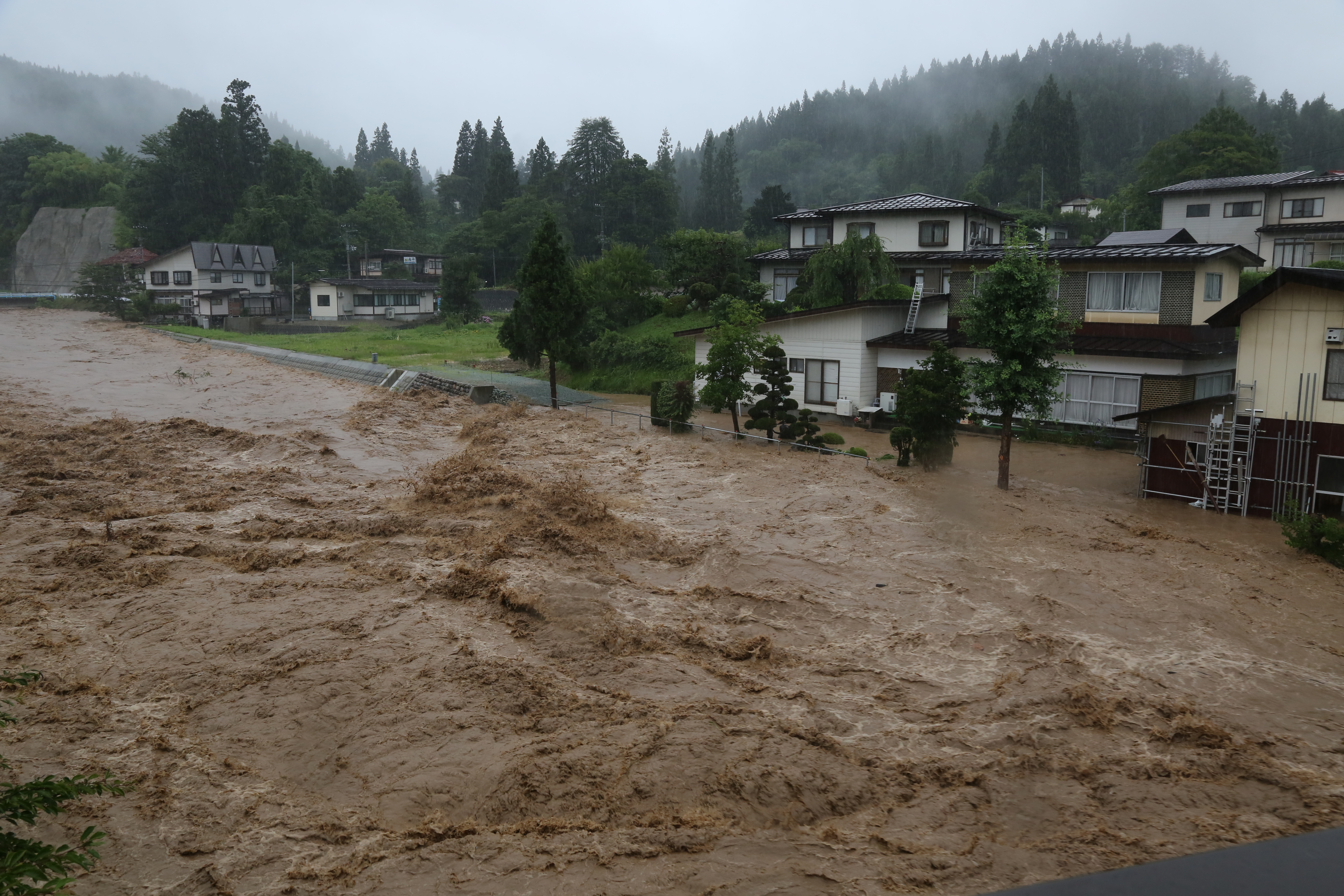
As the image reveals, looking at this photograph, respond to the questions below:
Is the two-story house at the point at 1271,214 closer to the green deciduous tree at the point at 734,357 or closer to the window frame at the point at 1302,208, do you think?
the window frame at the point at 1302,208

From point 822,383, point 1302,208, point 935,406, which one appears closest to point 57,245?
point 822,383

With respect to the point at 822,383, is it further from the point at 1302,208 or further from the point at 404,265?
the point at 404,265

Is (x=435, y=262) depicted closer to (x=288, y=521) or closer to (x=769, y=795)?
(x=288, y=521)

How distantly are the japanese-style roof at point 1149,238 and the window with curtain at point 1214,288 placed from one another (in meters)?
5.87

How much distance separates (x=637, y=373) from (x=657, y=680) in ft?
91.4

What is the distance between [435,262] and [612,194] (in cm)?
1558

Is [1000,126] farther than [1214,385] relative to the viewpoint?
Yes

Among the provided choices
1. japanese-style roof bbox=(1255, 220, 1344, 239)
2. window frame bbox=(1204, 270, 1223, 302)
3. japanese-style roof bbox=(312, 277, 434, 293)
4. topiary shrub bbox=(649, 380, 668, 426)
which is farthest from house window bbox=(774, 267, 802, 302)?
japanese-style roof bbox=(312, 277, 434, 293)

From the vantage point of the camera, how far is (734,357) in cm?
2497

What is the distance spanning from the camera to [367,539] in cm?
1620

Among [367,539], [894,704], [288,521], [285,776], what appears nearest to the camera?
[285,776]

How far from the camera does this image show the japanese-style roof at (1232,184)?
1779 inches

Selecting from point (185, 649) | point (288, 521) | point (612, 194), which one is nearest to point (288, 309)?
point (612, 194)

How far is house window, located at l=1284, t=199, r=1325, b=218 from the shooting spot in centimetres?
4438
